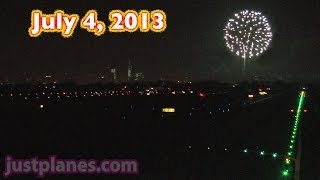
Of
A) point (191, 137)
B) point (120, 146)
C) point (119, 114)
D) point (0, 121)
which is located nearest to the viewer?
point (120, 146)

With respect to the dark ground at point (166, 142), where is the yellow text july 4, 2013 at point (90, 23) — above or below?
above

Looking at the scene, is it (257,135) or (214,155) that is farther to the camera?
(257,135)

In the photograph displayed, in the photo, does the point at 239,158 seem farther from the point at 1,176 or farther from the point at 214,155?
the point at 1,176

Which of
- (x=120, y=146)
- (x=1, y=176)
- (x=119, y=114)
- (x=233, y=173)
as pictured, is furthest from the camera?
(x=119, y=114)

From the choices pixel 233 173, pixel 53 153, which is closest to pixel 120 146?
pixel 53 153

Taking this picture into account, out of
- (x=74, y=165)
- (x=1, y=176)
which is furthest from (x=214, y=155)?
(x=1, y=176)

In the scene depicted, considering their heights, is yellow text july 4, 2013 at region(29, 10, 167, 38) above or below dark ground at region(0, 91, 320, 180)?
above

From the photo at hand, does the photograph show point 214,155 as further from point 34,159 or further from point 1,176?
point 1,176

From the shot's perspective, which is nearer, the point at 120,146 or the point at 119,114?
the point at 120,146

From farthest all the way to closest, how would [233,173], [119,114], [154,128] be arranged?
[119,114], [154,128], [233,173]
